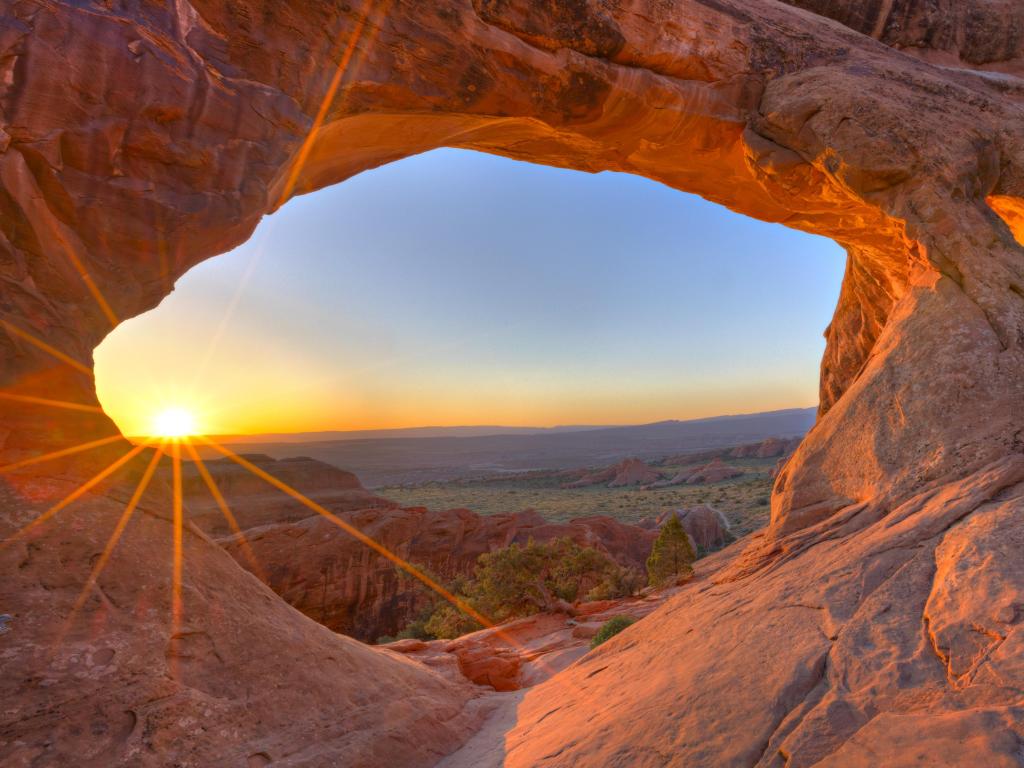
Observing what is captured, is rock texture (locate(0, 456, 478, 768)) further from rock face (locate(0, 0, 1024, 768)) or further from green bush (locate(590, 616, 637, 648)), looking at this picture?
green bush (locate(590, 616, 637, 648))

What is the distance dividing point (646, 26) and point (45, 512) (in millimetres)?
11920

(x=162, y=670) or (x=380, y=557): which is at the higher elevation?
(x=162, y=670)

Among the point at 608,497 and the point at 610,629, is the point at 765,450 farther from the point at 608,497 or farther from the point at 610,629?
the point at 610,629

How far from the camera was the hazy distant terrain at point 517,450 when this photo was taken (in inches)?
4592

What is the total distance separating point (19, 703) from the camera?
13.3ft

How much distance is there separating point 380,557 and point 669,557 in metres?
16.4

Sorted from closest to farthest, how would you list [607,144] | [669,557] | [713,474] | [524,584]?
[607,144], [524,584], [669,557], [713,474]

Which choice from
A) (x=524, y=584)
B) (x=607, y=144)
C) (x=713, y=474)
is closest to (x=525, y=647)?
(x=524, y=584)

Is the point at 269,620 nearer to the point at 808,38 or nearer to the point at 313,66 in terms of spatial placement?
the point at 313,66

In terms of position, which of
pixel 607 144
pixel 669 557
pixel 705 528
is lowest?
pixel 705 528

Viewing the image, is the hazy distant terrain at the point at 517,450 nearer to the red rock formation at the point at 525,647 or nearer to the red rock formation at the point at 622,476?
the red rock formation at the point at 622,476

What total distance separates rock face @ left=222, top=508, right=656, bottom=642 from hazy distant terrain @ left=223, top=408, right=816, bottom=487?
69548mm

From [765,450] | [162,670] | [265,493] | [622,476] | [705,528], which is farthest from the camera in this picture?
[765,450]

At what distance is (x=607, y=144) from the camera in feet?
35.4
